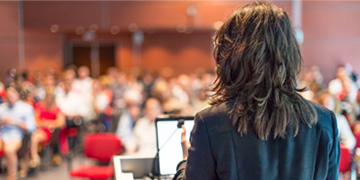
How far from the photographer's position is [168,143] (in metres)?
2.63

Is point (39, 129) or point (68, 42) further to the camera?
point (68, 42)

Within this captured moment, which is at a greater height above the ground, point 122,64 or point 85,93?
point 122,64

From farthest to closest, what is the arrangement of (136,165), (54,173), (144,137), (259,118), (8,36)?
1. (8,36)
2. (54,173)
3. (144,137)
4. (136,165)
5. (259,118)

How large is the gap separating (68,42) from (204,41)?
465 centimetres

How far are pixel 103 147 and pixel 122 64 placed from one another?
9.81 m

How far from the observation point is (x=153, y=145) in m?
4.79

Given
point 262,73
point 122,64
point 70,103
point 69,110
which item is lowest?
point 69,110

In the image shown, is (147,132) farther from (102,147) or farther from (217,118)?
(217,118)

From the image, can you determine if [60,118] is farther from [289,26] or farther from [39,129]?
[289,26]

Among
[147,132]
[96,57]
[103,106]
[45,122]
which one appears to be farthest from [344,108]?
[96,57]

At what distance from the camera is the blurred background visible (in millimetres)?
6516

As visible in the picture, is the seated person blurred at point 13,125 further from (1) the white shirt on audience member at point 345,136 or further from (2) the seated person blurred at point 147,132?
(1) the white shirt on audience member at point 345,136

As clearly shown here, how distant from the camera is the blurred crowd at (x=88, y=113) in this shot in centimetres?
503

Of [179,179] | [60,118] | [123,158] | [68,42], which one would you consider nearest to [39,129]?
[60,118]
